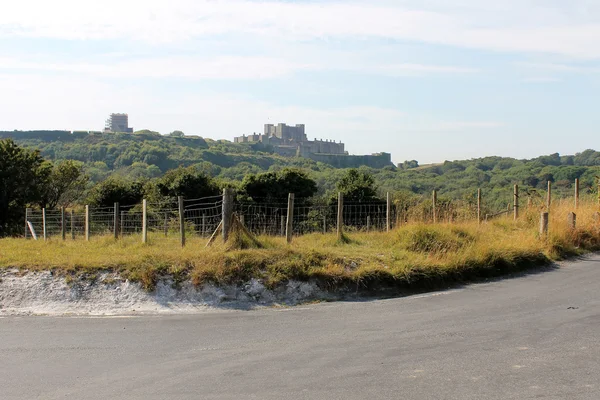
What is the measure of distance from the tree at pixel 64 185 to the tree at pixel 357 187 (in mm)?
26046

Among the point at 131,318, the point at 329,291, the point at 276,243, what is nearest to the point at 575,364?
the point at 329,291

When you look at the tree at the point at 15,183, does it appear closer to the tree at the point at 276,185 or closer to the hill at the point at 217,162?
the tree at the point at 276,185

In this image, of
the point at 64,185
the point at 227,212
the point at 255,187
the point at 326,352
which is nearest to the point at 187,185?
the point at 255,187

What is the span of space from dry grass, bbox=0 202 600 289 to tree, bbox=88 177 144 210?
34.9 m

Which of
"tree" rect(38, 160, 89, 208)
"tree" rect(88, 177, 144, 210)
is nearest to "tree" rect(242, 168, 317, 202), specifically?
"tree" rect(88, 177, 144, 210)

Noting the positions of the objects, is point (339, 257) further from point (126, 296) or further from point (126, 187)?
point (126, 187)

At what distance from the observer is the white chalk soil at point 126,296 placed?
10.9 meters

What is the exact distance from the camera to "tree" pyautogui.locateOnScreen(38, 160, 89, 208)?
54625mm

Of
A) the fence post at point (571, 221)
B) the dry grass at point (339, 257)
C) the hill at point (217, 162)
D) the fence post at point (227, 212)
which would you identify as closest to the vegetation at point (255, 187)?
the hill at point (217, 162)

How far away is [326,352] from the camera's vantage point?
25.0 ft

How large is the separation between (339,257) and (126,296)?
14.9 feet

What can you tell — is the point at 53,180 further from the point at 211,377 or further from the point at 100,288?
the point at 211,377

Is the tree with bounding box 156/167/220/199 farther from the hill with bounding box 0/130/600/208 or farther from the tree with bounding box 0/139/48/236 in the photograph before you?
the hill with bounding box 0/130/600/208

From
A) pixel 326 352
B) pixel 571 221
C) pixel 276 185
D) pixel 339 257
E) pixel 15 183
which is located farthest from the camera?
pixel 276 185
